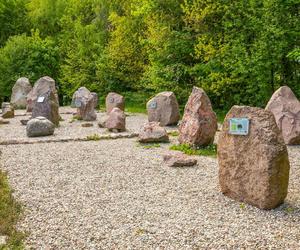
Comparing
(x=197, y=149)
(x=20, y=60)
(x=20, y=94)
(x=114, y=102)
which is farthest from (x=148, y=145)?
(x=20, y=60)

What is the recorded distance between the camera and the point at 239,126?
661cm

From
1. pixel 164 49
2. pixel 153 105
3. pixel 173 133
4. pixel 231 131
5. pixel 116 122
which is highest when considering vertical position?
pixel 164 49

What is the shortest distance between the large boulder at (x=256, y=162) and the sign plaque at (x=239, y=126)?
39 millimetres

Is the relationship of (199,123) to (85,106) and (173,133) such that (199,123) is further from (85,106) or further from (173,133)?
(85,106)

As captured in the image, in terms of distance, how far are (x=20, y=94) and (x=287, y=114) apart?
16.1 meters

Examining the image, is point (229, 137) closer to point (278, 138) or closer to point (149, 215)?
point (278, 138)

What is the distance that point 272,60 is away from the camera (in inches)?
602

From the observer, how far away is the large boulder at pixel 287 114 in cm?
1124

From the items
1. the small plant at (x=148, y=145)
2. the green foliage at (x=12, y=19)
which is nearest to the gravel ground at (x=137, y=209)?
the small plant at (x=148, y=145)

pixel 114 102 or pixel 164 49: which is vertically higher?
pixel 164 49

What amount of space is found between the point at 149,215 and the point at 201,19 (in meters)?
13.0

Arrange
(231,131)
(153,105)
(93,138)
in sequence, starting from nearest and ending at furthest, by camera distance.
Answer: (231,131), (93,138), (153,105)

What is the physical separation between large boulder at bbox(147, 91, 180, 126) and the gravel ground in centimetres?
554

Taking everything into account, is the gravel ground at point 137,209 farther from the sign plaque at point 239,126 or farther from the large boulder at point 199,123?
the large boulder at point 199,123
